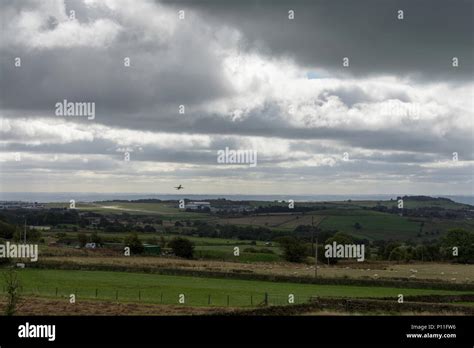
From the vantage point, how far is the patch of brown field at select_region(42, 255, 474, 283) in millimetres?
63250

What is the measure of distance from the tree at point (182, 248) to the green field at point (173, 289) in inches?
851

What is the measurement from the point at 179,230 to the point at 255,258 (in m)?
35.2

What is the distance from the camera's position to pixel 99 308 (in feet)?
115

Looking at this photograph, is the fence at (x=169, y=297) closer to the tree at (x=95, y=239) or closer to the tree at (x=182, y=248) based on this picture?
the tree at (x=182, y=248)

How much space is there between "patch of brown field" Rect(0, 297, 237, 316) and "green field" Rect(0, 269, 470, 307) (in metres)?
3.00

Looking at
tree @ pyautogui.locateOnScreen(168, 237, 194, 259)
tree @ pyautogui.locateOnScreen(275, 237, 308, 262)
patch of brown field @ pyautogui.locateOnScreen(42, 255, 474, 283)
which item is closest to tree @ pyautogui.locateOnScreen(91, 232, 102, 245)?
tree @ pyautogui.locateOnScreen(168, 237, 194, 259)

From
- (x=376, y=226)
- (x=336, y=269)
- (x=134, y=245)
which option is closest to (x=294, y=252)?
(x=336, y=269)

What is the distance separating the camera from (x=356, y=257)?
84.3 m

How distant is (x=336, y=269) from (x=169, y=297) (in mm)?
33439

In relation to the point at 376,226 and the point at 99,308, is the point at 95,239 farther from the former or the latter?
the point at 376,226

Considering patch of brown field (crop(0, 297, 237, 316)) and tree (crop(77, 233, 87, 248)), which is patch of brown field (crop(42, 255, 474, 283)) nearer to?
tree (crop(77, 233, 87, 248))
